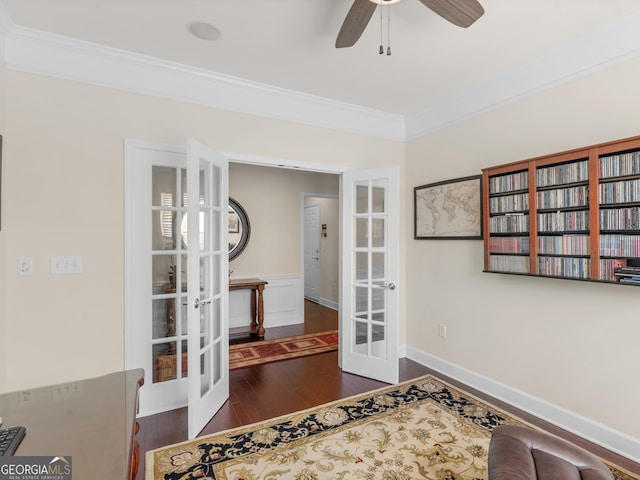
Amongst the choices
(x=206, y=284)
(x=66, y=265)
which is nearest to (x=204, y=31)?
(x=206, y=284)

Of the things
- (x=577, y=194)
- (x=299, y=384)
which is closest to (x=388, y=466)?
(x=299, y=384)

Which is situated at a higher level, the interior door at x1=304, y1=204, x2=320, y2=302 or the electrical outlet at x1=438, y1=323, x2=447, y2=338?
the interior door at x1=304, y1=204, x2=320, y2=302

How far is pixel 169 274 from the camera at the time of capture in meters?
2.75

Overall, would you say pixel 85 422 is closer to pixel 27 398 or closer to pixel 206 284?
pixel 27 398

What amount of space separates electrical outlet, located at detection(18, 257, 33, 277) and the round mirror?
2850 mm

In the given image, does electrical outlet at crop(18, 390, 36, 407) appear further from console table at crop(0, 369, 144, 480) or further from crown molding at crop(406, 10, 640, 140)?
crown molding at crop(406, 10, 640, 140)

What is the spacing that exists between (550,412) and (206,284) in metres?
2.80

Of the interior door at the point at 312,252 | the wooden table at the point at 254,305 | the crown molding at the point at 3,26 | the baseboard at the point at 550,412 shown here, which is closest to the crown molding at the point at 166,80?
the crown molding at the point at 3,26

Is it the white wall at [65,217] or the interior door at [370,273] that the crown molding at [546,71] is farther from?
the white wall at [65,217]

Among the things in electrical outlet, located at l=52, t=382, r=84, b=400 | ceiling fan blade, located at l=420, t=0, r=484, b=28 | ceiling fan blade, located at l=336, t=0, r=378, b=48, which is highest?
ceiling fan blade, located at l=336, t=0, r=378, b=48

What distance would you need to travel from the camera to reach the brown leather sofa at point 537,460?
1286 millimetres

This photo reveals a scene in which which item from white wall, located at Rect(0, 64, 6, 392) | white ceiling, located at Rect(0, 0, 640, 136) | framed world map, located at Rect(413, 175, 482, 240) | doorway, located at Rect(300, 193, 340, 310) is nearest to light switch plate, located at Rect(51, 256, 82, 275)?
white wall, located at Rect(0, 64, 6, 392)

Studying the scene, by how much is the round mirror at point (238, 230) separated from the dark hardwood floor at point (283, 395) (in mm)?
2024

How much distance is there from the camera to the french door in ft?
8.41
